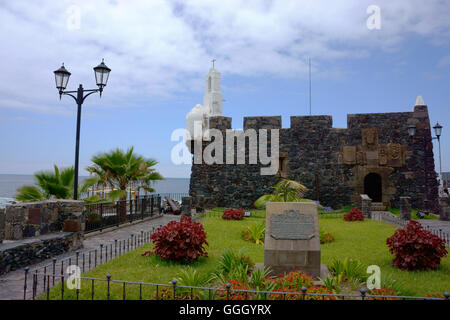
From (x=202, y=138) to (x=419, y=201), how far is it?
13777 millimetres

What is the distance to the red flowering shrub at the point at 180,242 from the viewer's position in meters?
7.95

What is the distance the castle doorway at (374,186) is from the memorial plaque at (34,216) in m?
20.0

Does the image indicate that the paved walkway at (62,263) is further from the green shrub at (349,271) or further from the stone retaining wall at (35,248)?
the green shrub at (349,271)

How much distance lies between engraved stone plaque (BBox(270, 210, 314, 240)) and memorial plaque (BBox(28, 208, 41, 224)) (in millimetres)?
6441

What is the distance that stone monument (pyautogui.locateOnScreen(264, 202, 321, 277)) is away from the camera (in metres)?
6.83

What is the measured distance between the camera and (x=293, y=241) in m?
6.99

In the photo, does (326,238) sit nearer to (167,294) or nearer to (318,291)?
(318,291)

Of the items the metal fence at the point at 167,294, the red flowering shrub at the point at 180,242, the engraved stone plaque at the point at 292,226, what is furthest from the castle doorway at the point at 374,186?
the metal fence at the point at 167,294

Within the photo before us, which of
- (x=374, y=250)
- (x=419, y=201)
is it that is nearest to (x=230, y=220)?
(x=374, y=250)
